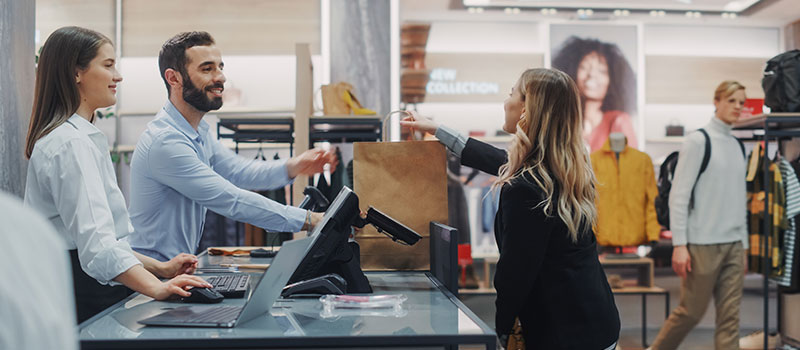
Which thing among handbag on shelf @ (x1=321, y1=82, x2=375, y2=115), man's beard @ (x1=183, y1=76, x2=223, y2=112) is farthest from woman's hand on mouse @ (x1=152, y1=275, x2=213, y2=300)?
handbag on shelf @ (x1=321, y1=82, x2=375, y2=115)

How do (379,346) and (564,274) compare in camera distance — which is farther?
(564,274)

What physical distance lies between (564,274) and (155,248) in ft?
4.78

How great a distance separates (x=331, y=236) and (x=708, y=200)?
3.25 meters

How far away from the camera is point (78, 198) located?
160cm

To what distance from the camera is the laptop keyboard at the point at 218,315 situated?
4.69 feet

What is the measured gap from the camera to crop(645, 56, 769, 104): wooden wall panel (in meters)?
7.09

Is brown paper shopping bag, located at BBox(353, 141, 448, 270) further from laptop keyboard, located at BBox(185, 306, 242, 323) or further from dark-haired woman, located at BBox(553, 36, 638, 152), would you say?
dark-haired woman, located at BBox(553, 36, 638, 152)

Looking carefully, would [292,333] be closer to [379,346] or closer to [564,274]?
[379,346]

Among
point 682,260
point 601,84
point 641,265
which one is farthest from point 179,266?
point 601,84

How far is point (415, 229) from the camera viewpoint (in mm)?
2295

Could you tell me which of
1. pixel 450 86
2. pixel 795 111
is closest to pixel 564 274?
pixel 795 111

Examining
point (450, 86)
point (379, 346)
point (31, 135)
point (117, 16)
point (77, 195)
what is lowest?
point (379, 346)

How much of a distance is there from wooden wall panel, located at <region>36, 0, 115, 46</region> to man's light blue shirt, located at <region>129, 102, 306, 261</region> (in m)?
3.68

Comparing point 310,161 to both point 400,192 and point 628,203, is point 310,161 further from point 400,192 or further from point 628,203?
point 628,203
